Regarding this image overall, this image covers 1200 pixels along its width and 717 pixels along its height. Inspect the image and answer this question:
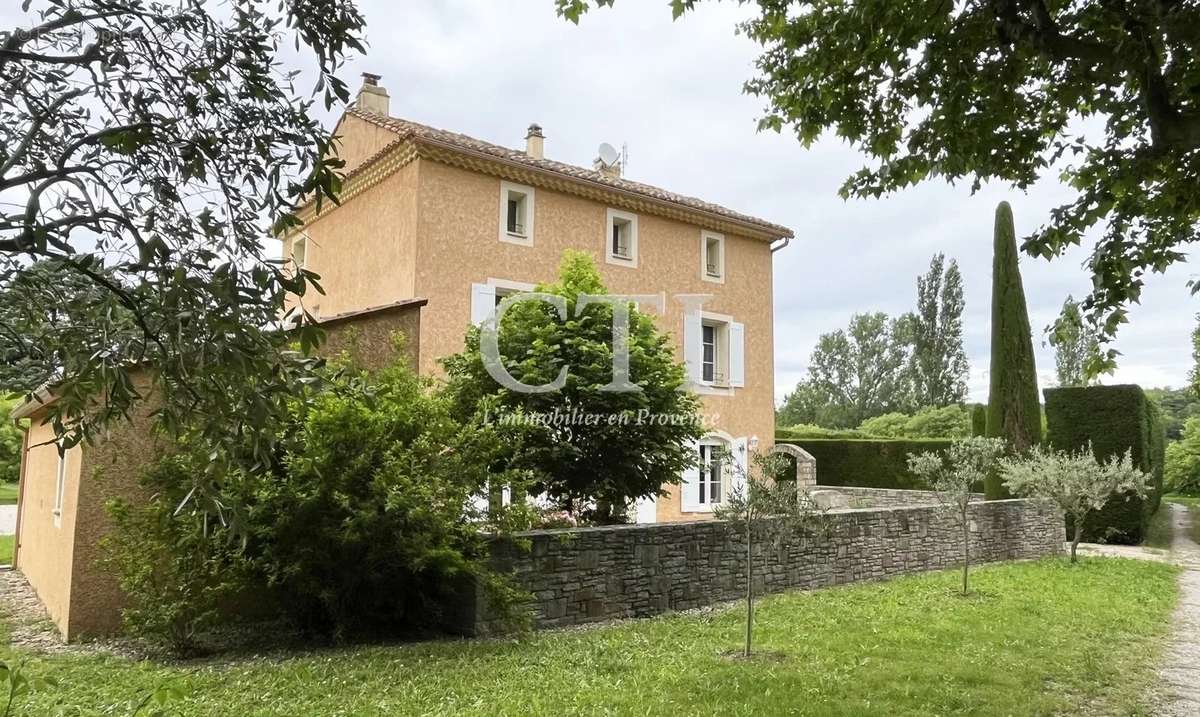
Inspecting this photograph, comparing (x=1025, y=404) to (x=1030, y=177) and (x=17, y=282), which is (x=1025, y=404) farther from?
(x=17, y=282)

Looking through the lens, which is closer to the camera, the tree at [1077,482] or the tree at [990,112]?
the tree at [990,112]

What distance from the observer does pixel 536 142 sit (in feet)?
59.4

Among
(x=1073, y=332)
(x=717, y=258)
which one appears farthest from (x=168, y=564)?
(x=717, y=258)

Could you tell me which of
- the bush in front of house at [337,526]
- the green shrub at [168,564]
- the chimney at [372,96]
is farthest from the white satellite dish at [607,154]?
the green shrub at [168,564]

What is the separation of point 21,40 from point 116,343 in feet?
3.51

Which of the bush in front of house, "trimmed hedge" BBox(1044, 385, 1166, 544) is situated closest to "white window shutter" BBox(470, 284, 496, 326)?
the bush in front of house

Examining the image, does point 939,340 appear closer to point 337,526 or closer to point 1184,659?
point 1184,659

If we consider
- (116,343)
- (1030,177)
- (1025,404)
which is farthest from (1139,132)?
(1025,404)

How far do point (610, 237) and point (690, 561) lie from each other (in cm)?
889

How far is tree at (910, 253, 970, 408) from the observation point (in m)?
46.9

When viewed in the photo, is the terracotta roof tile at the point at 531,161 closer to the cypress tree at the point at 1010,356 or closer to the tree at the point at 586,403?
the tree at the point at 586,403

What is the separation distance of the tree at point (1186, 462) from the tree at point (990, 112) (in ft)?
88.4

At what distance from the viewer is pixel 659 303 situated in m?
17.2

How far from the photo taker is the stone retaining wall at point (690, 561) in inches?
318
